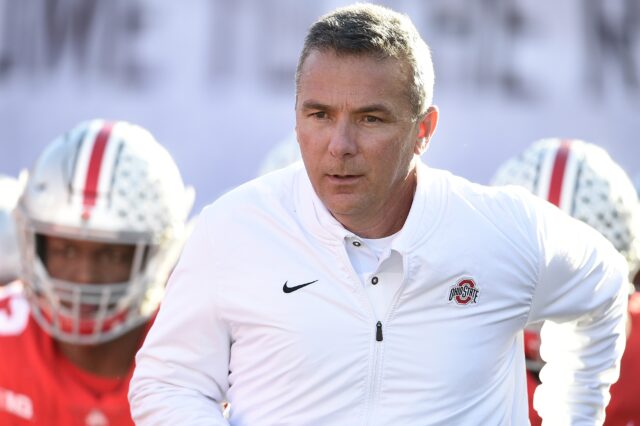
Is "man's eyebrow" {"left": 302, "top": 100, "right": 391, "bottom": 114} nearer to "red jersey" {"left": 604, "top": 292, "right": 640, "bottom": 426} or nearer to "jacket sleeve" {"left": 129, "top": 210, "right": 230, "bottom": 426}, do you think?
"jacket sleeve" {"left": 129, "top": 210, "right": 230, "bottom": 426}

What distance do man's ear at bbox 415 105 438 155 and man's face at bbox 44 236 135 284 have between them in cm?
173

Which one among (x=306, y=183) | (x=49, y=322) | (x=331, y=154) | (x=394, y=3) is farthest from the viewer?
(x=394, y=3)

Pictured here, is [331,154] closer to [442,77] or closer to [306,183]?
[306,183]

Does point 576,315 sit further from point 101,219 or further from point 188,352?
point 101,219

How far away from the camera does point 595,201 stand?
4625 millimetres

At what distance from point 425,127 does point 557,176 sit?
5.66 feet

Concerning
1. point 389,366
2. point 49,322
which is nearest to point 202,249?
point 389,366

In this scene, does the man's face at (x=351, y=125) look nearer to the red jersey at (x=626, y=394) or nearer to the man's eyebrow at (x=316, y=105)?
the man's eyebrow at (x=316, y=105)

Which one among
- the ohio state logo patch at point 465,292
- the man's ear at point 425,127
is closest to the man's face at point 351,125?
the man's ear at point 425,127

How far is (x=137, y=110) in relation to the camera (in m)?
6.86

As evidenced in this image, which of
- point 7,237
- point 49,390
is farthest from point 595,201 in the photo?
point 7,237

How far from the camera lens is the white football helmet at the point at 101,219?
443 centimetres

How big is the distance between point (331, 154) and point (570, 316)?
0.78m

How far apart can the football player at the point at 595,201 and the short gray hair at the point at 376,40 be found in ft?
5.51
